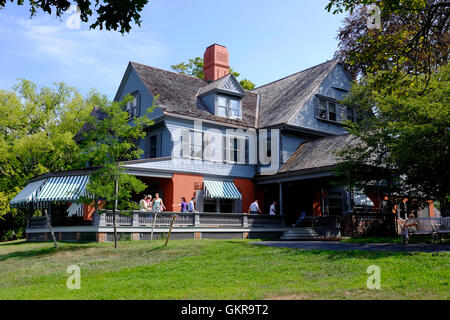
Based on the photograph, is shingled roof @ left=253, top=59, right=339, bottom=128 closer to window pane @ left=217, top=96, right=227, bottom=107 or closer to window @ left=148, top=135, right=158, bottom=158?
window pane @ left=217, top=96, right=227, bottom=107

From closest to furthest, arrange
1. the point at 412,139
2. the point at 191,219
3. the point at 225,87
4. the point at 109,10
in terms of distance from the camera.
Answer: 1. the point at 109,10
2. the point at 412,139
3. the point at 191,219
4. the point at 225,87

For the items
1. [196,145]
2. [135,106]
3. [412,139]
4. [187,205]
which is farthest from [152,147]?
[412,139]

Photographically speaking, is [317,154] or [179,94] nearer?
[317,154]

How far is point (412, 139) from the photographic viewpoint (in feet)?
52.1

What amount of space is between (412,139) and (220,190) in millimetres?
12830

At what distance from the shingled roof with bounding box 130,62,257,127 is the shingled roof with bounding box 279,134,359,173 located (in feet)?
12.0

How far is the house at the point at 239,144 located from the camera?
2542 centimetres

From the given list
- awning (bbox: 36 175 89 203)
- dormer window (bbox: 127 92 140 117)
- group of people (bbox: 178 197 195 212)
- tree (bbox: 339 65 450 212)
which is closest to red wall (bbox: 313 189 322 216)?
tree (bbox: 339 65 450 212)

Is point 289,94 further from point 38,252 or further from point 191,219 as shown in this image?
point 38,252

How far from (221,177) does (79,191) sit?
9578mm

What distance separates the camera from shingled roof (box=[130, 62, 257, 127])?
26.5m

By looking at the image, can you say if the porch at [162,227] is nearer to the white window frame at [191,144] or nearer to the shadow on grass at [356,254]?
the white window frame at [191,144]

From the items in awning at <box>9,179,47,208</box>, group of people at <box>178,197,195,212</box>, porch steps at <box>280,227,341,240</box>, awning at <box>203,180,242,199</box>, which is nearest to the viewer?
awning at <box>9,179,47,208</box>

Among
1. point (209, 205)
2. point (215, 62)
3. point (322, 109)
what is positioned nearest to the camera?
point (209, 205)
